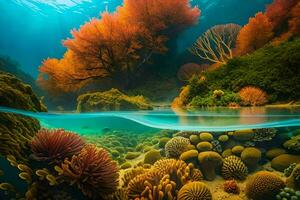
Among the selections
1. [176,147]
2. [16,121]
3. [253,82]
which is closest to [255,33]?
[253,82]

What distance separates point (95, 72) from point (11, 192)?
12165 millimetres

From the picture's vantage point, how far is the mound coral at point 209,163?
19.0 feet

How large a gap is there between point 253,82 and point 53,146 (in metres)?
8.22

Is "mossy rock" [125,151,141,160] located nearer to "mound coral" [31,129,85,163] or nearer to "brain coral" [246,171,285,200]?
"mound coral" [31,129,85,163]

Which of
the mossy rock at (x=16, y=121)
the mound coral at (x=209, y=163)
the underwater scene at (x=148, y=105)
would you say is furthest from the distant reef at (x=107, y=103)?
the mound coral at (x=209, y=163)

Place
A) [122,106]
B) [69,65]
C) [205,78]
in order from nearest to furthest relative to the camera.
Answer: [122,106] < [205,78] < [69,65]

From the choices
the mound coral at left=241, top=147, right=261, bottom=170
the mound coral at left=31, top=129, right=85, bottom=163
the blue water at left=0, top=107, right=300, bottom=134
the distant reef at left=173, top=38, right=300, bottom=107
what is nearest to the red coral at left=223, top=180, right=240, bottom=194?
the mound coral at left=241, top=147, right=261, bottom=170

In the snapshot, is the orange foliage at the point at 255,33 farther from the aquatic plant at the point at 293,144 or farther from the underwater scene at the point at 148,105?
the aquatic plant at the point at 293,144

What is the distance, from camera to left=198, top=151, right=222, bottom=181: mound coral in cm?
579

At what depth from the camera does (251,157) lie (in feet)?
19.6

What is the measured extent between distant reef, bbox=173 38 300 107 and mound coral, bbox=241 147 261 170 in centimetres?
363

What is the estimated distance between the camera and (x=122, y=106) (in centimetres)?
1020

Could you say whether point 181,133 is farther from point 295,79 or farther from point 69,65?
point 69,65

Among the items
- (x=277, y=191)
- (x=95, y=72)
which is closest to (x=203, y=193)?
(x=277, y=191)
